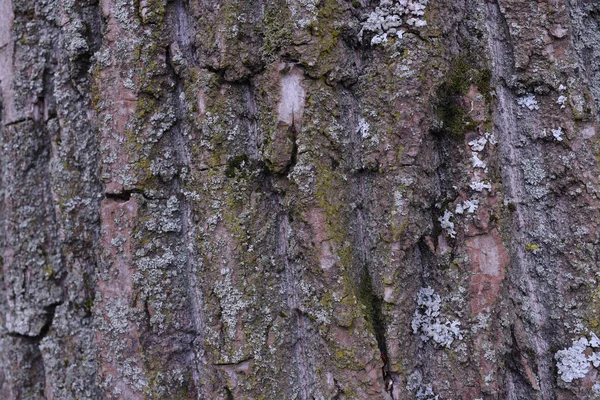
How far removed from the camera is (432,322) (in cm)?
124

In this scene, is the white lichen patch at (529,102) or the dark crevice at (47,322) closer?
the white lichen patch at (529,102)

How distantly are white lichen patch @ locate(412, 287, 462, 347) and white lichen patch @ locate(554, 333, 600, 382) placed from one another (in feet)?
0.91

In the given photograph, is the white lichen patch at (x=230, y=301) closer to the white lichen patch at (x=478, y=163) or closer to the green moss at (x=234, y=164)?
the green moss at (x=234, y=164)

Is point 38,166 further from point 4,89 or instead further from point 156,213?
point 156,213

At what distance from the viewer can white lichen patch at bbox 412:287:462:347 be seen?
1.23m

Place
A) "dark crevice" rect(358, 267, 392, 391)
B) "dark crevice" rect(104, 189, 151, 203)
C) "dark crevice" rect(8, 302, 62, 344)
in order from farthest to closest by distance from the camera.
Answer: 1. "dark crevice" rect(8, 302, 62, 344)
2. "dark crevice" rect(104, 189, 151, 203)
3. "dark crevice" rect(358, 267, 392, 391)

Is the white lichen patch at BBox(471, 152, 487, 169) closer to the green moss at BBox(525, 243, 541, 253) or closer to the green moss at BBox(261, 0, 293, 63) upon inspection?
the green moss at BBox(525, 243, 541, 253)

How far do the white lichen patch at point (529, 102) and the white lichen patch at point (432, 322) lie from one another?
21.6 inches

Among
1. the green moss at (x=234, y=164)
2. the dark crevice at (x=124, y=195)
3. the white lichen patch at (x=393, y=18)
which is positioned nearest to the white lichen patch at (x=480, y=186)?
the white lichen patch at (x=393, y=18)

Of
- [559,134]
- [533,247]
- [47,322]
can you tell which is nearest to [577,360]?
[533,247]

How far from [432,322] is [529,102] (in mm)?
632

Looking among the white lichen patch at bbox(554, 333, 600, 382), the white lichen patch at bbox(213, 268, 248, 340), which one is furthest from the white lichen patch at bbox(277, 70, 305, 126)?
the white lichen patch at bbox(554, 333, 600, 382)

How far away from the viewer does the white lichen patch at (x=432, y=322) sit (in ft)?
4.03

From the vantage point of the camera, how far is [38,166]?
156 cm
